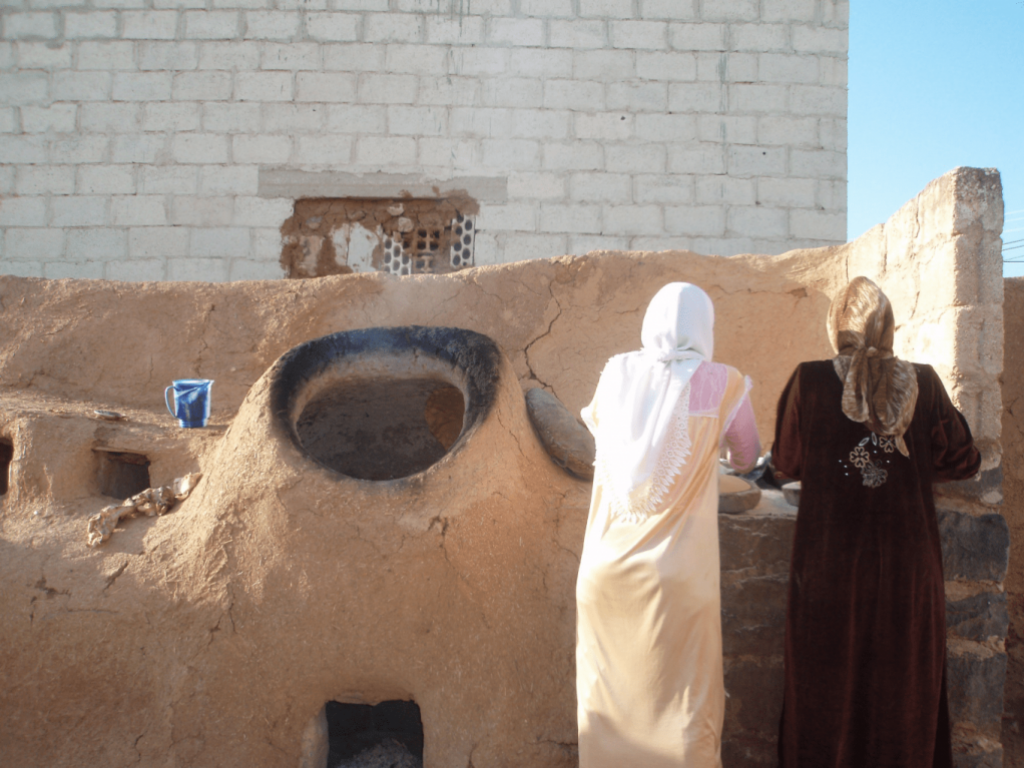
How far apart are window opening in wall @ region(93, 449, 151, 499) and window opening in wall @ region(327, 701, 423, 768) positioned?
4.06ft

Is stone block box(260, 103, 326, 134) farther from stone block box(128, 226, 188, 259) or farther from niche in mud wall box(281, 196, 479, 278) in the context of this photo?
stone block box(128, 226, 188, 259)

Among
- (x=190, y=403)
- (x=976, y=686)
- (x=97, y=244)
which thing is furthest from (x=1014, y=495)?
(x=97, y=244)

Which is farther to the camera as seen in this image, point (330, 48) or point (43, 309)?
point (330, 48)

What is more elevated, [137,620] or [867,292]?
[867,292]

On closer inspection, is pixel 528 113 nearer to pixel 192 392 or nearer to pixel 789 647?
pixel 192 392

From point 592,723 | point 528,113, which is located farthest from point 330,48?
point 592,723

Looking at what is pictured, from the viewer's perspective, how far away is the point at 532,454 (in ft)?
8.39

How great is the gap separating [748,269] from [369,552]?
83.5 inches

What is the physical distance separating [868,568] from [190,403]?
96.5 inches

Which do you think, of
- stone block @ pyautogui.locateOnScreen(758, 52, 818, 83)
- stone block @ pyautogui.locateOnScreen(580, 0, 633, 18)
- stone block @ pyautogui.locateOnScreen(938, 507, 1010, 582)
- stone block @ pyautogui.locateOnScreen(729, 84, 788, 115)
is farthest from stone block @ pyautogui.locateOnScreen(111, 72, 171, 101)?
stone block @ pyautogui.locateOnScreen(938, 507, 1010, 582)

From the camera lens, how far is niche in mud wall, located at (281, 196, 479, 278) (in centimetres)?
603

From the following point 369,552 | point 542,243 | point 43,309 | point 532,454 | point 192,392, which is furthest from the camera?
point 542,243

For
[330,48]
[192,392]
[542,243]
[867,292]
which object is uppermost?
[330,48]

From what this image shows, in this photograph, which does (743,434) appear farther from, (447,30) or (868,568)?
(447,30)
